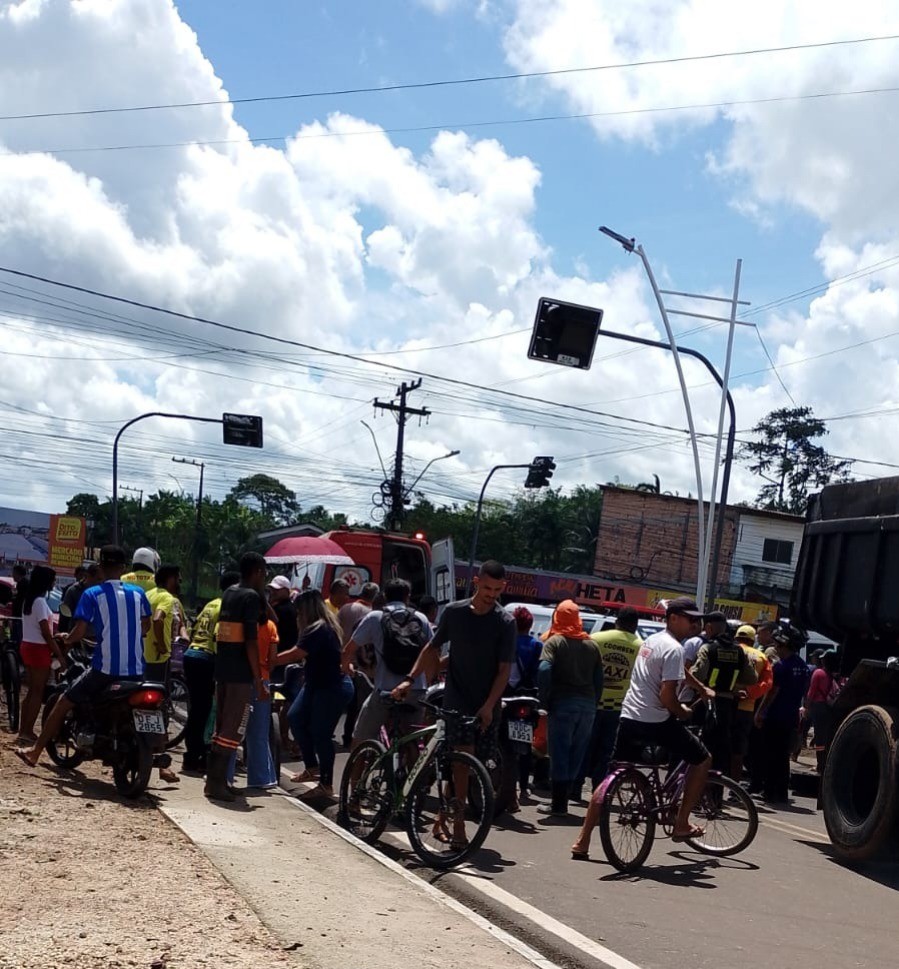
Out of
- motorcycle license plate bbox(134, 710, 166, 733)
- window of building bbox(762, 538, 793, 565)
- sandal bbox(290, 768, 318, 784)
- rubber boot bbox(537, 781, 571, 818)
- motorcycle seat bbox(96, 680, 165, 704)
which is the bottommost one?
sandal bbox(290, 768, 318, 784)

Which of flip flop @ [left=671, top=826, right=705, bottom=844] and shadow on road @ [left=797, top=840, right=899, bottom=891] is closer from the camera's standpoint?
flip flop @ [left=671, top=826, right=705, bottom=844]

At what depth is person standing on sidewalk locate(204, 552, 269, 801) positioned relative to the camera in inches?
369

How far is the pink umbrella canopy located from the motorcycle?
11903 mm

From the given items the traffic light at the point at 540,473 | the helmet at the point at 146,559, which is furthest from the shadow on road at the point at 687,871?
the traffic light at the point at 540,473

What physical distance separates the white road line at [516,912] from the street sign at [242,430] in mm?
27219

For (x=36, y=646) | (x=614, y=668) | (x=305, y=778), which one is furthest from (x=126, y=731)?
(x=614, y=668)

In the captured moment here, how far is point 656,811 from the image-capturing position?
322 inches

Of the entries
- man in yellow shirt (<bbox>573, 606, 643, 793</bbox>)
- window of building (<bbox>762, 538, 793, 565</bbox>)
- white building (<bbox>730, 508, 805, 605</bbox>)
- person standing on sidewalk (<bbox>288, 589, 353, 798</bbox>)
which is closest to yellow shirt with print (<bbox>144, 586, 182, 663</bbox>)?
person standing on sidewalk (<bbox>288, 589, 353, 798</bbox>)

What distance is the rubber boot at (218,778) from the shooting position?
905 centimetres

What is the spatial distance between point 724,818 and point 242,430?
27222 mm

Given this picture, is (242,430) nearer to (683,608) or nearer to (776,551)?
(683,608)

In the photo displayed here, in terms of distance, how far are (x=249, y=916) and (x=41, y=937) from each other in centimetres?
92

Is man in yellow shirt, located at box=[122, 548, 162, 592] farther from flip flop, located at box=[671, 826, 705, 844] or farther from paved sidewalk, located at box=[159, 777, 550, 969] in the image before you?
flip flop, located at box=[671, 826, 705, 844]

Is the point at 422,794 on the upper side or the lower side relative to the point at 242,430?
lower
